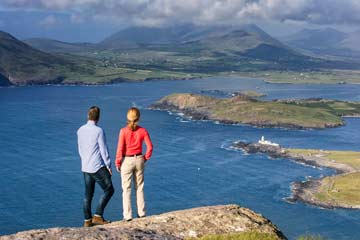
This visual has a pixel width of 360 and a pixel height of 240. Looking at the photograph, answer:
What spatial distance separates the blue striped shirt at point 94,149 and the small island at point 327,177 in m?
86.0

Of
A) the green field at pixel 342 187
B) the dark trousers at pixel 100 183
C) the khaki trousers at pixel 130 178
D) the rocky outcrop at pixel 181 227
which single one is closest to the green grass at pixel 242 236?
the rocky outcrop at pixel 181 227

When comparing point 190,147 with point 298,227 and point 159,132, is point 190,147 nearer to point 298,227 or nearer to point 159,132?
point 159,132

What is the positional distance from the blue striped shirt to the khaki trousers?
2.66 ft

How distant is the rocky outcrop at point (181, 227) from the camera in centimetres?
1377

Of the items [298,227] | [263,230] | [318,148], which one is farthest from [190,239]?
[318,148]

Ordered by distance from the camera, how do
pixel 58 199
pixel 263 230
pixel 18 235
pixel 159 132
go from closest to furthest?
pixel 18 235, pixel 263 230, pixel 58 199, pixel 159 132

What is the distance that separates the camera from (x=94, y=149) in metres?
16.9

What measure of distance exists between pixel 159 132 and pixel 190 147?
80.9 ft

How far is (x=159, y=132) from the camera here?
171750 millimetres

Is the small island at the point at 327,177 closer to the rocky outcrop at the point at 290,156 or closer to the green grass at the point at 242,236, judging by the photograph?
the rocky outcrop at the point at 290,156

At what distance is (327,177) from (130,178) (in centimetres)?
10604

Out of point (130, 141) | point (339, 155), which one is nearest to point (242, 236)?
point (130, 141)

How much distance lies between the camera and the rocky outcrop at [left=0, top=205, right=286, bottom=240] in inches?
542

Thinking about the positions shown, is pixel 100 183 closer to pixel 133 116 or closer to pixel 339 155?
pixel 133 116
